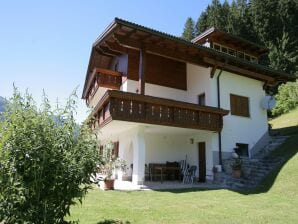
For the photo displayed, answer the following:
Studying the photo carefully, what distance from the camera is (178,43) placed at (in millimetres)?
13641

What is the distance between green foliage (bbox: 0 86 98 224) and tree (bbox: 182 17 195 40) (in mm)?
37524

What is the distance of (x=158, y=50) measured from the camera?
13883mm

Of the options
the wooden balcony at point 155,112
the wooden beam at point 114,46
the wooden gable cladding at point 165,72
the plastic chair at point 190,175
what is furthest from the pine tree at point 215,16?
the plastic chair at point 190,175

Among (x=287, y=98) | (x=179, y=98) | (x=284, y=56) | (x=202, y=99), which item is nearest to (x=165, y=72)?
(x=179, y=98)

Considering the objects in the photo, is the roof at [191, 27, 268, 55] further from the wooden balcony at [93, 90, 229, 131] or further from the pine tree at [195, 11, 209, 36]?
the pine tree at [195, 11, 209, 36]

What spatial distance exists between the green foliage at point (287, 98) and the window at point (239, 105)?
40.0ft

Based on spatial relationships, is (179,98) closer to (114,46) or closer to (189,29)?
(114,46)

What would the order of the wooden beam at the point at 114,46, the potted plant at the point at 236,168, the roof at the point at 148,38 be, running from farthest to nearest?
the wooden beam at the point at 114,46
the potted plant at the point at 236,168
the roof at the point at 148,38

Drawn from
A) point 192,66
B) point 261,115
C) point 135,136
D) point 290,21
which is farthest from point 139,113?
point 290,21

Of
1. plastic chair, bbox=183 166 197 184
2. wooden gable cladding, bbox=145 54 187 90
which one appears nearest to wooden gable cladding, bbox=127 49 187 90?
wooden gable cladding, bbox=145 54 187 90

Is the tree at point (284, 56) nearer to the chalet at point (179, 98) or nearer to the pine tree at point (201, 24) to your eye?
the pine tree at point (201, 24)

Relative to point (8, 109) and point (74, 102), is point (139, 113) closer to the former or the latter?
point (74, 102)

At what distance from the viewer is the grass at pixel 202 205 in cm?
676

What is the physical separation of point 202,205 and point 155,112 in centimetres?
507
